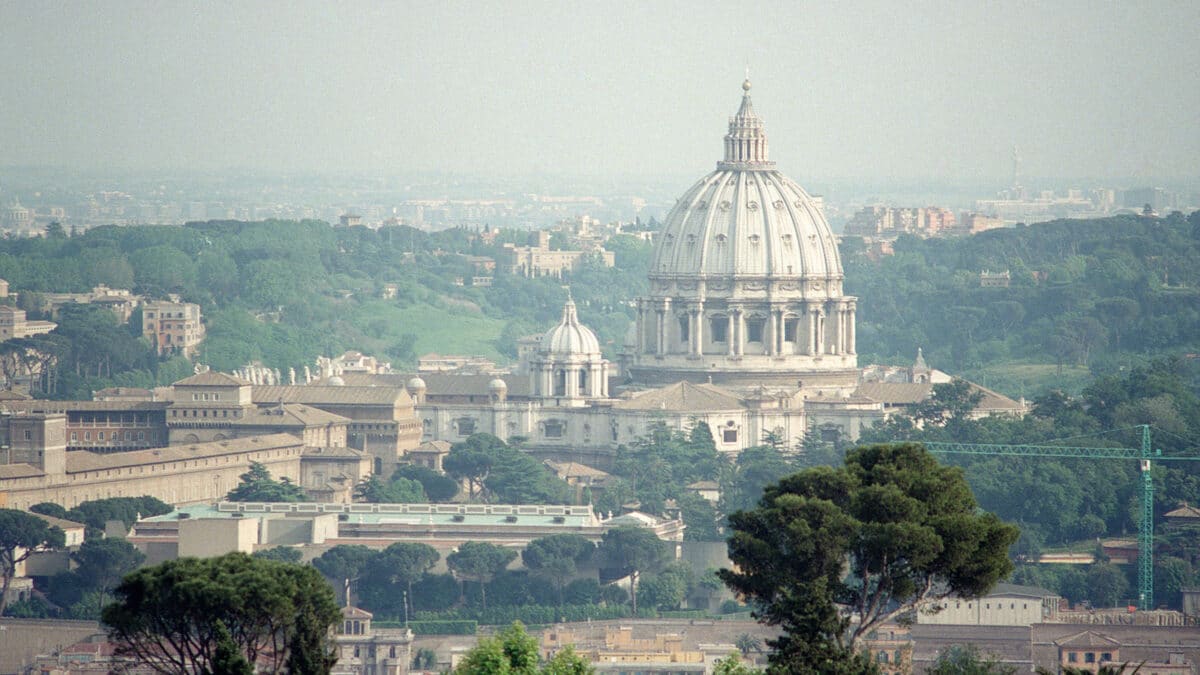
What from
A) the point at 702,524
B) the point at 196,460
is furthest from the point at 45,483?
the point at 702,524

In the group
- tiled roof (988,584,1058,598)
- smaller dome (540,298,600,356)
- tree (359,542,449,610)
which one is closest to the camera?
tiled roof (988,584,1058,598)

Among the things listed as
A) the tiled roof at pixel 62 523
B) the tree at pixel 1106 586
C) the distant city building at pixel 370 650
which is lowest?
the distant city building at pixel 370 650

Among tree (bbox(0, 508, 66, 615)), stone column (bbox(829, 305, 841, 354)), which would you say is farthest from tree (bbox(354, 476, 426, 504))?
stone column (bbox(829, 305, 841, 354))

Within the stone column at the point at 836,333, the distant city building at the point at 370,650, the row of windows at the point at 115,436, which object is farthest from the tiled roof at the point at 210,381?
the distant city building at the point at 370,650

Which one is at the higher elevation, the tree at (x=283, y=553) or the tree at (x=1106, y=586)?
the tree at (x=283, y=553)

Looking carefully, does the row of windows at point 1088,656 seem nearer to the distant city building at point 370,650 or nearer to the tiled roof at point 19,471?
the distant city building at point 370,650

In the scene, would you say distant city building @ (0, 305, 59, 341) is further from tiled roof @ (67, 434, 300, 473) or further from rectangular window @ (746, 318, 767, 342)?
tiled roof @ (67, 434, 300, 473)

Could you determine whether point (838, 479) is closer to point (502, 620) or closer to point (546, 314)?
point (502, 620)

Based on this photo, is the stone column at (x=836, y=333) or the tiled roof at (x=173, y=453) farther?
the stone column at (x=836, y=333)

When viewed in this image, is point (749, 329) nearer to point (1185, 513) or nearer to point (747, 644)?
point (1185, 513)
